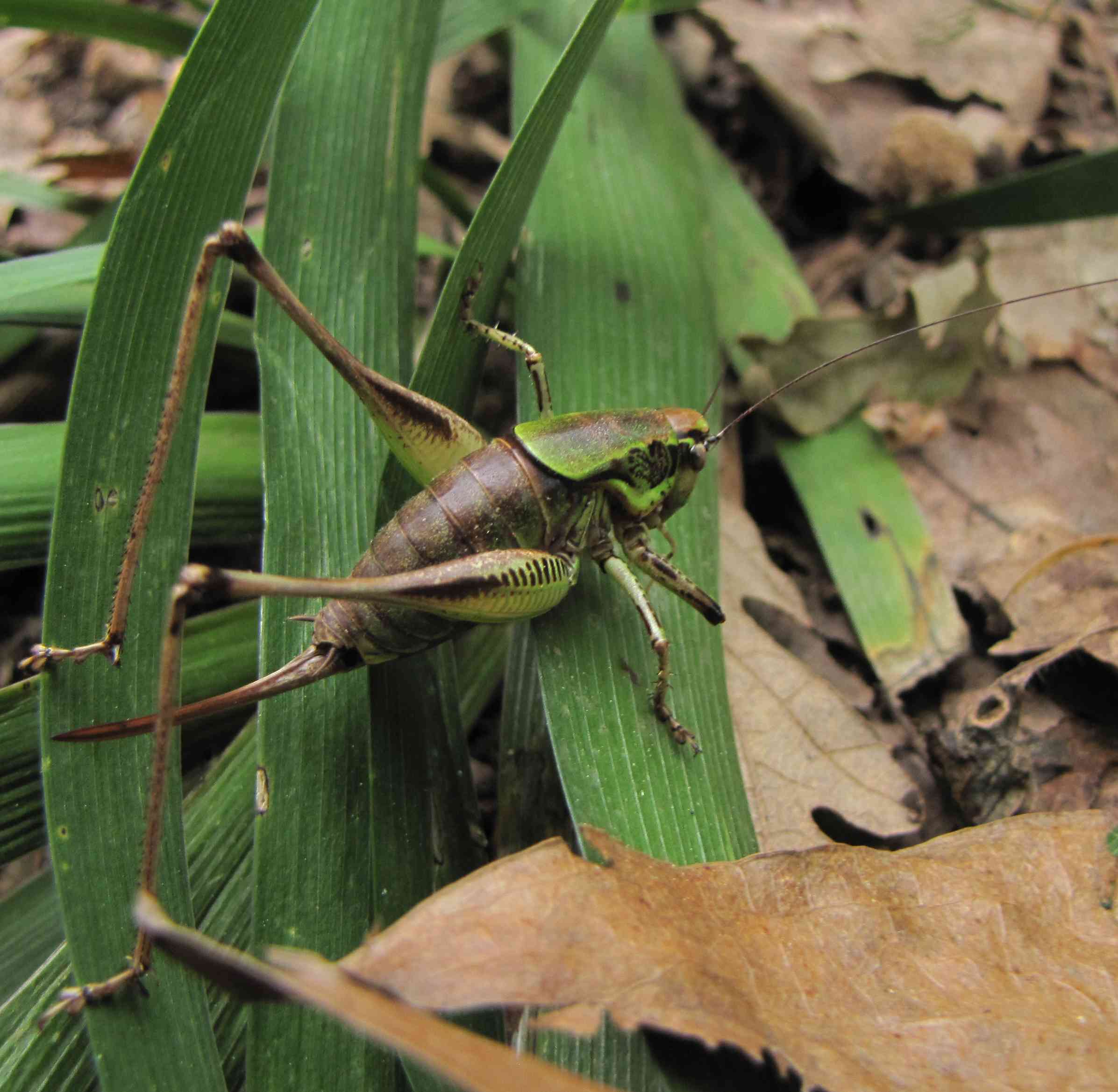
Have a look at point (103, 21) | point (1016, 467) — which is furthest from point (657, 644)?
point (103, 21)

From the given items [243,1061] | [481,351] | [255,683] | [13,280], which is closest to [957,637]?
[481,351]

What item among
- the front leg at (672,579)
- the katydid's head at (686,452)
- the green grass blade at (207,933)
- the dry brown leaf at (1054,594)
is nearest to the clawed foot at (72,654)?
the green grass blade at (207,933)

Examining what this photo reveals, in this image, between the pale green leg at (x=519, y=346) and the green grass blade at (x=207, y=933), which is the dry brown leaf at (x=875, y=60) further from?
the green grass blade at (x=207, y=933)

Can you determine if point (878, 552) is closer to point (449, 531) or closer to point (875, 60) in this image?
point (449, 531)

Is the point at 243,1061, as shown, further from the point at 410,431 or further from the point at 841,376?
the point at 841,376

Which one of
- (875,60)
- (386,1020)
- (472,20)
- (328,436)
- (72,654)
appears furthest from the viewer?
(875,60)
